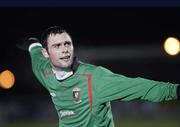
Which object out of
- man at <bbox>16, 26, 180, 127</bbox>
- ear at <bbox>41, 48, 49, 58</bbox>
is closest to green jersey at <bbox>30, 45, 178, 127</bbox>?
man at <bbox>16, 26, 180, 127</bbox>

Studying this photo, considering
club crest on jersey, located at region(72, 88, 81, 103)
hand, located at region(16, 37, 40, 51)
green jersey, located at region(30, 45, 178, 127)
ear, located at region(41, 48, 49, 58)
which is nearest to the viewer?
green jersey, located at region(30, 45, 178, 127)

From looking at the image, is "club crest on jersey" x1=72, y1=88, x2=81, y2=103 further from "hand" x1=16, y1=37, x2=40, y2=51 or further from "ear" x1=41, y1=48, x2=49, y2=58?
"hand" x1=16, y1=37, x2=40, y2=51

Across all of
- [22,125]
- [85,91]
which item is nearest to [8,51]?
[22,125]

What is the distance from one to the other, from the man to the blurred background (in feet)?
3.25

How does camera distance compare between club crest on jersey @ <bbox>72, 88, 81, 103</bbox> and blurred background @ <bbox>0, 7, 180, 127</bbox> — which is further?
blurred background @ <bbox>0, 7, 180, 127</bbox>

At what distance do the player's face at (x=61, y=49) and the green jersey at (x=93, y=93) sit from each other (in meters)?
0.06

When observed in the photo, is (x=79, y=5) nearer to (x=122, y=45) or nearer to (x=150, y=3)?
(x=150, y=3)

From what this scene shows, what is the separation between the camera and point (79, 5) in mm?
2943

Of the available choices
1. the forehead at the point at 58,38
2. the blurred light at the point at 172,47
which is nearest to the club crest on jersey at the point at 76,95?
the forehead at the point at 58,38

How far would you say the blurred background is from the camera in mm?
4547

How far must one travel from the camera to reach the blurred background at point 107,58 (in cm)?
455

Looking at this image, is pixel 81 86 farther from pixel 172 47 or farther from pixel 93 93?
pixel 172 47

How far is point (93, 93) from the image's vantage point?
2.59m

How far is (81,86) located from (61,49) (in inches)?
7.7
